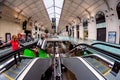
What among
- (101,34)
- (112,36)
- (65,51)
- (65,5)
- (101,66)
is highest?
(65,5)

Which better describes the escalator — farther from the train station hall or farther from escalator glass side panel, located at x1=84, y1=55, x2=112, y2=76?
escalator glass side panel, located at x1=84, y1=55, x2=112, y2=76

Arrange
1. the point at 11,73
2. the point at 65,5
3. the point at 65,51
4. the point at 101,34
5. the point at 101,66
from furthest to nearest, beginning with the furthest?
the point at 65,5 < the point at 101,34 < the point at 65,51 < the point at 101,66 < the point at 11,73

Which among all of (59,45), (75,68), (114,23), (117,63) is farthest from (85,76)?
(59,45)

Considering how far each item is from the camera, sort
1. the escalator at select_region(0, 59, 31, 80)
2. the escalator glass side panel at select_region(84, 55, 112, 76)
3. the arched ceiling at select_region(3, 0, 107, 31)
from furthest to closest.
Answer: the arched ceiling at select_region(3, 0, 107, 31)
the escalator glass side panel at select_region(84, 55, 112, 76)
the escalator at select_region(0, 59, 31, 80)

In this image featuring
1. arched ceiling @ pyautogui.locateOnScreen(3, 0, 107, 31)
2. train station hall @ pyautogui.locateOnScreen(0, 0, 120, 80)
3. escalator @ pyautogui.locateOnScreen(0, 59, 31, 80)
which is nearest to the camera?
escalator @ pyautogui.locateOnScreen(0, 59, 31, 80)

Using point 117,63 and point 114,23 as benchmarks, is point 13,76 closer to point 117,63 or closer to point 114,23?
point 117,63

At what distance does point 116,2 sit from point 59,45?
7000 millimetres

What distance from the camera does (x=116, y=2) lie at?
11125mm

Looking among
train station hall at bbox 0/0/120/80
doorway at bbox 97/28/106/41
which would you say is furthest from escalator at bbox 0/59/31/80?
doorway at bbox 97/28/106/41

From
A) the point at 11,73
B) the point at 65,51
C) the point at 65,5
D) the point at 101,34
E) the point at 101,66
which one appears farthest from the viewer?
the point at 65,5

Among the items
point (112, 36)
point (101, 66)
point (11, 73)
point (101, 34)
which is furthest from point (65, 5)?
point (11, 73)

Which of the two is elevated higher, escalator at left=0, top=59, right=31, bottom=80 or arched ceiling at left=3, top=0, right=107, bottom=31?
arched ceiling at left=3, top=0, right=107, bottom=31

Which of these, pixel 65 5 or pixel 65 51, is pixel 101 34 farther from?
pixel 65 5

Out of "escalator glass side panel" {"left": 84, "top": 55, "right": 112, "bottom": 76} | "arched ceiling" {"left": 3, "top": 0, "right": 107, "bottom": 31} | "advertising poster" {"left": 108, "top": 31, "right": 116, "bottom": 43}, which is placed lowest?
"escalator glass side panel" {"left": 84, "top": 55, "right": 112, "bottom": 76}
